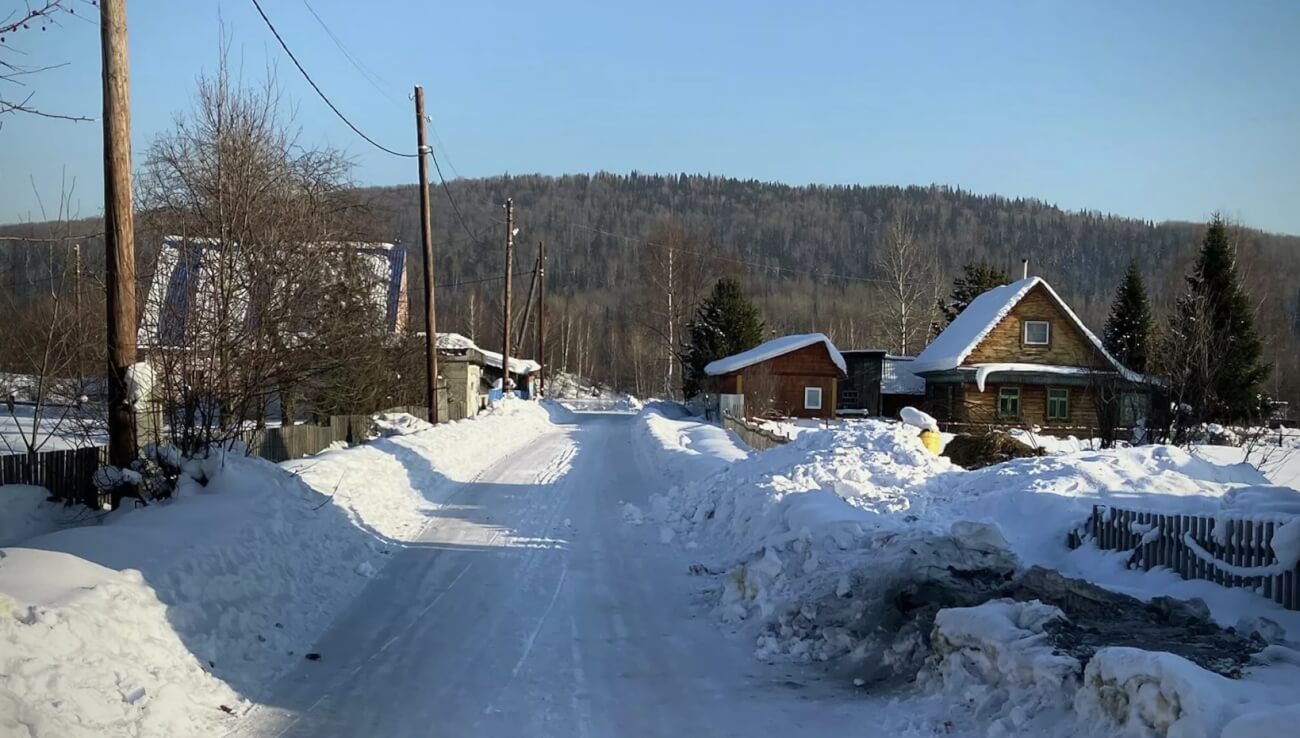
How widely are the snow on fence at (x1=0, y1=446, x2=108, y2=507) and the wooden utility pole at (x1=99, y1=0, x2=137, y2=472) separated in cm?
73

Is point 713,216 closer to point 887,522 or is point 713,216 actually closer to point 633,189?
point 633,189

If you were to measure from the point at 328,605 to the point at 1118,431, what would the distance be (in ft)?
69.2

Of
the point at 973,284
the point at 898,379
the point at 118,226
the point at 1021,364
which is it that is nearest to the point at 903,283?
the point at 898,379

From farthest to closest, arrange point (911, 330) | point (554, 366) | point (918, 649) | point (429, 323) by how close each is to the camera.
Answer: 1. point (554, 366)
2. point (911, 330)
3. point (429, 323)
4. point (918, 649)

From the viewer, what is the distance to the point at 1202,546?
358 inches

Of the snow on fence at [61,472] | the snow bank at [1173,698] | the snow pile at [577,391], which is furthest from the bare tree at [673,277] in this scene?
the snow bank at [1173,698]

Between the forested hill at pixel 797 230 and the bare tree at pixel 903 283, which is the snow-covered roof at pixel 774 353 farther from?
the forested hill at pixel 797 230

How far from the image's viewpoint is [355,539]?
38.8 ft

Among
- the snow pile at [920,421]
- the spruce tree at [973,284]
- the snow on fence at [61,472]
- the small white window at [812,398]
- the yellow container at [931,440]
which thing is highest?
the spruce tree at [973,284]

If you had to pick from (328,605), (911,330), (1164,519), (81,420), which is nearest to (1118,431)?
(1164,519)

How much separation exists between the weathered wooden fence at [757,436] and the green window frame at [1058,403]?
17.3m

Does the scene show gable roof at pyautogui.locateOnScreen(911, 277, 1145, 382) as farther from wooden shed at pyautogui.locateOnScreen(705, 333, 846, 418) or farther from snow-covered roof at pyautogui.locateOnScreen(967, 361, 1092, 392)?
wooden shed at pyautogui.locateOnScreen(705, 333, 846, 418)

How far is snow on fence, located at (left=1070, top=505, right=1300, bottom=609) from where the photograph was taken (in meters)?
8.25

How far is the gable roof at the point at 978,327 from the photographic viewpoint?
39.9 metres
